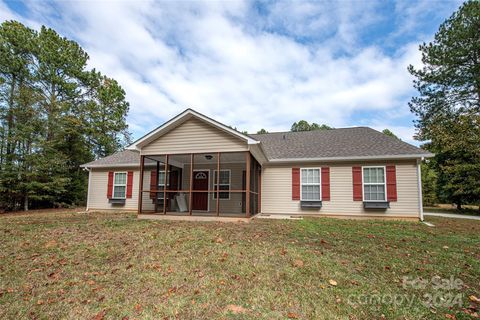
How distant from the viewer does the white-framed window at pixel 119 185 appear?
43.2 ft

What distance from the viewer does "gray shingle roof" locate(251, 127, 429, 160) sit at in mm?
10047

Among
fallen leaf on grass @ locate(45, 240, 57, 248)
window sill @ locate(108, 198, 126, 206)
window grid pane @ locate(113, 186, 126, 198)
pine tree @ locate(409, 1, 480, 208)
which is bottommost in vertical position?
fallen leaf on grass @ locate(45, 240, 57, 248)

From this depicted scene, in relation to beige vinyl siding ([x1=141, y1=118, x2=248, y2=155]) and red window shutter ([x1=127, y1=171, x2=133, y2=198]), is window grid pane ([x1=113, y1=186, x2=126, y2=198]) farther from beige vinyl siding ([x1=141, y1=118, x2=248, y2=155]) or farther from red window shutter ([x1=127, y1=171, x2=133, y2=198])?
beige vinyl siding ([x1=141, y1=118, x2=248, y2=155])

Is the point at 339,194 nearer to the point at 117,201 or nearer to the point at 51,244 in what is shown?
the point at 51,244

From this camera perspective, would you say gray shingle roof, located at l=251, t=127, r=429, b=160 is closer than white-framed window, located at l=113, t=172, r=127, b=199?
Yes

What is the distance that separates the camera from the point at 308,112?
77.9ft

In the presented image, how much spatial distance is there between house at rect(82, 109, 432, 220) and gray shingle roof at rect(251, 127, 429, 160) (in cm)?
4

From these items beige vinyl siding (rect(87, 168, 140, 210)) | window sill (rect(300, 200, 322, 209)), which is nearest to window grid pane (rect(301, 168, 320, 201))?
window sill (rect(300, 200, 322, 209))

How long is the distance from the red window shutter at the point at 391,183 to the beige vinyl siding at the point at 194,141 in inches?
240

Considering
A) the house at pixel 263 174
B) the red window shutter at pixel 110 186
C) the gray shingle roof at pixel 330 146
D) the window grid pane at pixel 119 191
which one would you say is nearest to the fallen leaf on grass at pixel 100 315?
the house at pixel 263 174

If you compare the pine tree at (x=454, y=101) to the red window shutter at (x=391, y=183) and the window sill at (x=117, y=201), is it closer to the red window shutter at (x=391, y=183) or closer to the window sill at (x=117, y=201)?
the red window shutter at (x=391, y=183)

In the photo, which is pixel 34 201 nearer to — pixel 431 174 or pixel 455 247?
pixel 455 247

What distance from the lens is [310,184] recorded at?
10695 mm

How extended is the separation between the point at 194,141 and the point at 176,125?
1015 mm
